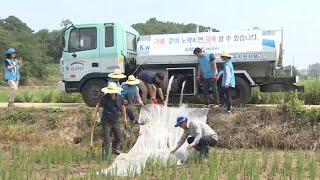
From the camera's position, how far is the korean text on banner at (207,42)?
1084cm

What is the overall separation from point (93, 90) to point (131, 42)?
1.71m

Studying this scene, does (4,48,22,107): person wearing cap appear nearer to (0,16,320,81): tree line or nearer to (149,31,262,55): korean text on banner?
(149,31,262,55): korean text on banner

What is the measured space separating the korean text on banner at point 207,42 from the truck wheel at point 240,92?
2.56 ft

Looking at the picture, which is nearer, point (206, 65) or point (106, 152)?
point (106, 152)

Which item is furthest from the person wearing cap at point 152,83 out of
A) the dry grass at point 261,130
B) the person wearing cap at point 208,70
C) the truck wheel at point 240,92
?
the truck wheel at point 240,92

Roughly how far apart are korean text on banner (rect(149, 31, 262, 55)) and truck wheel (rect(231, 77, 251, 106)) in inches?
30.7

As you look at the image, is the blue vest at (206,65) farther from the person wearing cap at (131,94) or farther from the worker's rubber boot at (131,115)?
the worker's rubber boot at (131,115)

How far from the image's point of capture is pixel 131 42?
40.4 feet

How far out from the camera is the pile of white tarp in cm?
742

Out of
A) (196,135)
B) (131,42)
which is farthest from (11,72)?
Answer: (196,135)

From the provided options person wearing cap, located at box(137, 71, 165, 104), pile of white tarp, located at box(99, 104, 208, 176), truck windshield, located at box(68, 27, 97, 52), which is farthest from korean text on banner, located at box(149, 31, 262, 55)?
pile of white tarp, located at box(99, 104, 208, 176)

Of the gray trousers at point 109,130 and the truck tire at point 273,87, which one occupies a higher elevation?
the truck tire at point 273,87

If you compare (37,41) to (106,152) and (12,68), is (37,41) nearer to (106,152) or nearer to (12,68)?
(12,68)

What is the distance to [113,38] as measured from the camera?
11539 mm
